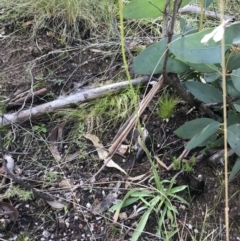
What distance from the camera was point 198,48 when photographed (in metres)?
1.01

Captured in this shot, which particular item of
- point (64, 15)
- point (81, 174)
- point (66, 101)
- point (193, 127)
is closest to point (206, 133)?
point (193, 127)

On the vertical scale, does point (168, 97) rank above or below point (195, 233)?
above

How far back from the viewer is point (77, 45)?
5.89ft

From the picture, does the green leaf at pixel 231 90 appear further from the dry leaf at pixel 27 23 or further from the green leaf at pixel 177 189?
the dry leaf at pixel 27 23

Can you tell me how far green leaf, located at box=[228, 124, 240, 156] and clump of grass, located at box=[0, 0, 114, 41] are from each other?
86 centimetres

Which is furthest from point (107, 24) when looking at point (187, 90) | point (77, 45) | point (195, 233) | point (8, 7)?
point (195, 233)

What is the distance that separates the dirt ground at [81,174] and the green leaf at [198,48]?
37 centimetres

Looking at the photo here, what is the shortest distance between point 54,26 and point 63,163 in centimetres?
73

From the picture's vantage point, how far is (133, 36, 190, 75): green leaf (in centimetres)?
113

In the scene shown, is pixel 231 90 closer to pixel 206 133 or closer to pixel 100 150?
pixel 206 133

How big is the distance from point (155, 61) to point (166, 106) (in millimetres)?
288

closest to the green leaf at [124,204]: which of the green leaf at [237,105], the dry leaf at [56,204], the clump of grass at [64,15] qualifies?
the dry leaf at [56,204]

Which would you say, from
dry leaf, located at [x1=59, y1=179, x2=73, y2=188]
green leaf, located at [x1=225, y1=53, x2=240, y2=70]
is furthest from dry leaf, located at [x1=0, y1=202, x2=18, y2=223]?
green leaf, located at [x1=225, y1=53, x2=240, y2=70]

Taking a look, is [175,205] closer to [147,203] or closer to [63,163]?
[147,203]
